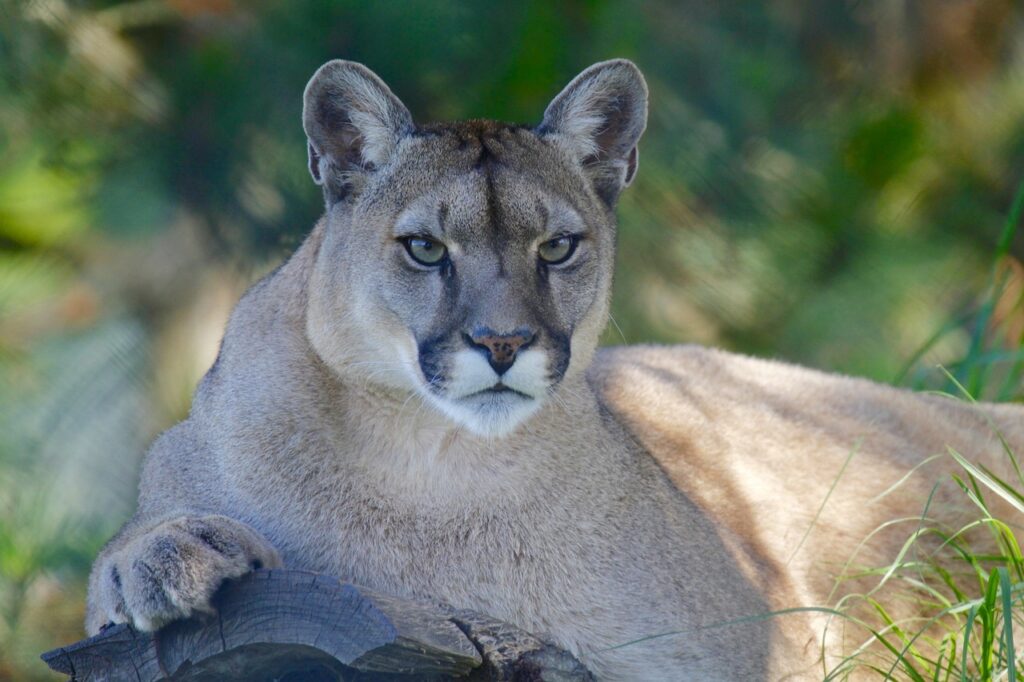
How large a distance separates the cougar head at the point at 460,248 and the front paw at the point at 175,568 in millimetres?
781

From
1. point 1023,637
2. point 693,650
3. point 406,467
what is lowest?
point 1023,637

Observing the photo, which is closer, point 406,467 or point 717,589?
point 406,467

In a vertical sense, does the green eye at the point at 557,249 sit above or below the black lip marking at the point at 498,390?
above

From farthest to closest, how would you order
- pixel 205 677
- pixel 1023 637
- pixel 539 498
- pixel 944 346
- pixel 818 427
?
1. pixel 944 346
2. pixel 818 427
3. pixel 1023 637
4. pixel 539 498
5. pixel 205 677

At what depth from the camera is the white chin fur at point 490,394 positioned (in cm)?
462

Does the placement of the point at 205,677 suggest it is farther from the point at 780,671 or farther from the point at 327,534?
the point at 780,671

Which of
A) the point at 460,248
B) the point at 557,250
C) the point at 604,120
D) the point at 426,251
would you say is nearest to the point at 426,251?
the point at 426,251

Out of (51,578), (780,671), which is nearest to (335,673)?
(780,671)

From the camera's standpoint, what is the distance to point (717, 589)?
17.6ft

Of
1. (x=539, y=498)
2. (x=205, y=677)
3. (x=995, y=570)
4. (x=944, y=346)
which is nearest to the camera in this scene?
(x=205, y=677)

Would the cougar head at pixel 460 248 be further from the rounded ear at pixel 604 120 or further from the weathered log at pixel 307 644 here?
the weathered log at pixel 307 644

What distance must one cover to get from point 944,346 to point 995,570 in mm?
6980

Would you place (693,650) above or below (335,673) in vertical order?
below

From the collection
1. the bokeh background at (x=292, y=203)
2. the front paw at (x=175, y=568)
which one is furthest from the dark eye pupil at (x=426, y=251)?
the bokeh background at (x=292, y=203)
